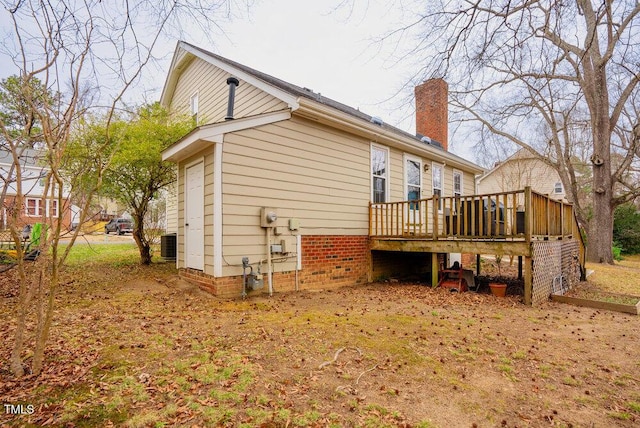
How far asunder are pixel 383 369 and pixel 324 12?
365 cm

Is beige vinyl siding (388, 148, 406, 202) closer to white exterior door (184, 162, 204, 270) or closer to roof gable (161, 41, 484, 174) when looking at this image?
roof gable (161, 41, 484, 174)

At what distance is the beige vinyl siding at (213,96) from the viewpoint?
7754 millimetres

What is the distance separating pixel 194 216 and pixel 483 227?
20.6ft

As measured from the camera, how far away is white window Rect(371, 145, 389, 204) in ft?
28.4

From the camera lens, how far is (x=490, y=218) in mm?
6461

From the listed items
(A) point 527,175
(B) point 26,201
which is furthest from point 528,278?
(A) point 527,175

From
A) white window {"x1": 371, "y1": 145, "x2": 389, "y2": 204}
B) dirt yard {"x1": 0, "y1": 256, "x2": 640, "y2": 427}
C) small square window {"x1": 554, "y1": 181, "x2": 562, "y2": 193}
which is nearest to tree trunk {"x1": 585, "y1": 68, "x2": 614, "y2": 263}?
white window {"x1": 371, "y1": 145, "x2": 389, "y2": 204}

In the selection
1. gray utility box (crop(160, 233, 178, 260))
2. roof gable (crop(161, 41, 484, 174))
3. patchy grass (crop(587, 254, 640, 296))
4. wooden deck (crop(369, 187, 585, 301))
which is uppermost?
roof gable (crop(161, 41, 484, 174))

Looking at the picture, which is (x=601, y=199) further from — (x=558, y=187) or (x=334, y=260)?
(x=558, y=187)

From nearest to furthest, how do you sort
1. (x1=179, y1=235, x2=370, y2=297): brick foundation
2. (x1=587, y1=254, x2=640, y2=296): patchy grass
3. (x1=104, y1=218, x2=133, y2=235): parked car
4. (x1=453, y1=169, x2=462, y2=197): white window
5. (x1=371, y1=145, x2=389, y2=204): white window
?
1. (x1=179, y1=235, x2=370, y2=297): brick foundation
2. (x1=587, y1=254, x2=640, y2=296): patchy grass
3. (x1=371, y1=145, x2=389, y2=204): white window
4. (x1=453, y1=169, x2=462, y2=197): white window
5. (x1=104, y1=218, x2=133, y2=235): parked car

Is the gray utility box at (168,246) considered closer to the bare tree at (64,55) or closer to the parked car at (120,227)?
the bare tree at (64,55)

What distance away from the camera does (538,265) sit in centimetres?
632

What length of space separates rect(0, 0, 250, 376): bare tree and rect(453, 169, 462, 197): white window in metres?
10.4

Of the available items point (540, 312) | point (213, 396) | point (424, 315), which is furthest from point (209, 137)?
point (540, 312)
